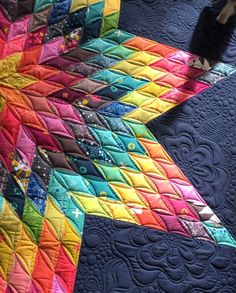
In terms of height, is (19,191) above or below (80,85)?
below

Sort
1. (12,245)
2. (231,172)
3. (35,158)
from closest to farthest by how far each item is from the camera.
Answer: (12,245) → (35,158) → (231,172)

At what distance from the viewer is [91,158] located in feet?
4.01

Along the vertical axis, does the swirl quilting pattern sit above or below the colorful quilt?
below

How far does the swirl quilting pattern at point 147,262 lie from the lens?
43.9 inches

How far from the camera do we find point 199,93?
1372 mm

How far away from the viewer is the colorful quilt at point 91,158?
1117mm

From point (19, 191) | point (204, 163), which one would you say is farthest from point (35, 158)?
point (204, 163)

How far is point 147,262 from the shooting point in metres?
1.15

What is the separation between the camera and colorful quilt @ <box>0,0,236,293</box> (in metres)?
1.12

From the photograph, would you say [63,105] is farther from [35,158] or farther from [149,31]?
[149,31]

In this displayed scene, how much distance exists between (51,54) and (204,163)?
515 mm

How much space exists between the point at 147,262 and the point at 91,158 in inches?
11.5

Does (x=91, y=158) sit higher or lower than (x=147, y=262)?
higher

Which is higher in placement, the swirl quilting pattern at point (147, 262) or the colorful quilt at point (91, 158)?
the colorful quilt at point (91, 158)
